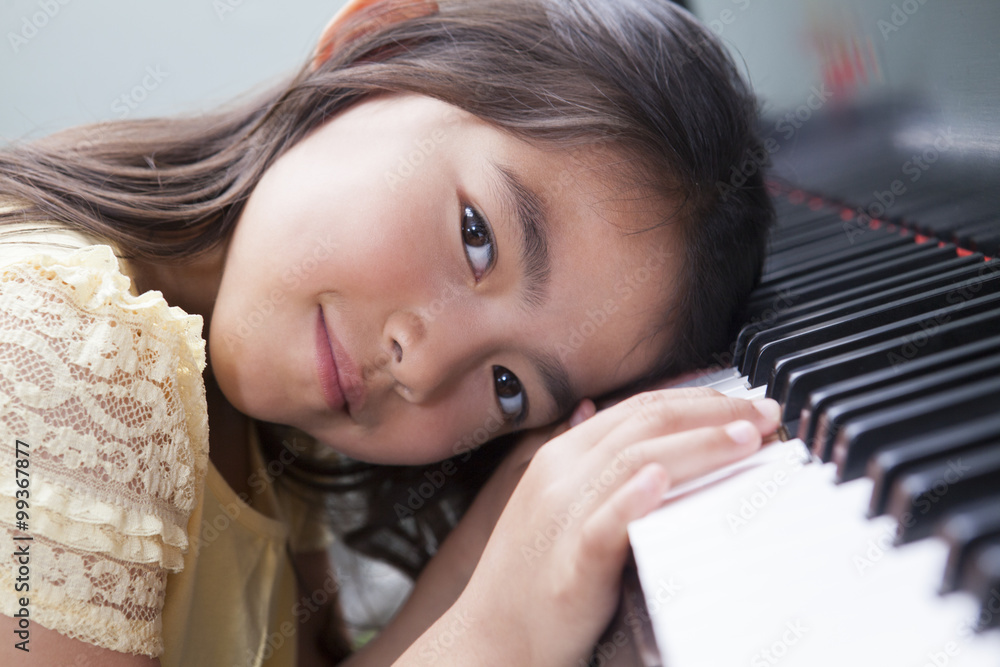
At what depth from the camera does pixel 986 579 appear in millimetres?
363

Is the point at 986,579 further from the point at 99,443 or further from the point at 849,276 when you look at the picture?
the point at 99,443

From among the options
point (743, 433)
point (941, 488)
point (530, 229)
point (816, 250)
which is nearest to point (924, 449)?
point (941, 488)

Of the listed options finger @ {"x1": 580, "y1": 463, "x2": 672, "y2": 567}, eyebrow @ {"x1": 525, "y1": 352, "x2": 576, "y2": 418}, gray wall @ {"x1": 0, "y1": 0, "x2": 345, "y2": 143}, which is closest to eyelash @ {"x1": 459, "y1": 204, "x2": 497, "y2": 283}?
eyebrow @ {"x1": 525, "y1": 352, "x2": 576, "y2": 418}

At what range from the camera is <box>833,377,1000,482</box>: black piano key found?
0.47 meters

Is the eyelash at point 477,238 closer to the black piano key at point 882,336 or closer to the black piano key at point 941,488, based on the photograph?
the black piano key at point 882,336

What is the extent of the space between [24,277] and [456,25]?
64 centimetres

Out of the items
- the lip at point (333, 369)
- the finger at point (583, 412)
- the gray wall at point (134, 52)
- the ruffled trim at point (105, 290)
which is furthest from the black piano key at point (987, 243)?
the gray wall at point (134, 52)

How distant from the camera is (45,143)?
1055 millimetres

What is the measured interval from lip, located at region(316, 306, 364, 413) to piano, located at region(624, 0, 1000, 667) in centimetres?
40

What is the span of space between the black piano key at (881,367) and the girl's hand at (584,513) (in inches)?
1.6

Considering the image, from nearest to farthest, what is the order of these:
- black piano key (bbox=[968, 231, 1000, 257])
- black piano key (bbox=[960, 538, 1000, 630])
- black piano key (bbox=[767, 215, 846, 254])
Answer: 1. black piano key (bbox=[960, 538, 1000, 630])
2. black piano key (bbox=[968, 231, 1000, 257])
3. black piano key (bbox=[767, 215, 846, 254])

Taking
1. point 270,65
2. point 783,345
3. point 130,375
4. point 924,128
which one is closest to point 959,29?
point 924,128

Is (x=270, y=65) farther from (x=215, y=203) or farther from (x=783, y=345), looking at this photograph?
(x=783, y=345)

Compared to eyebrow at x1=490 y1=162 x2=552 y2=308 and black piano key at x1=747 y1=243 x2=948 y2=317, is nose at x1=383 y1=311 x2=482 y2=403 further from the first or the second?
black piano key at x1=747 y1=243 x2=948 y2=317
